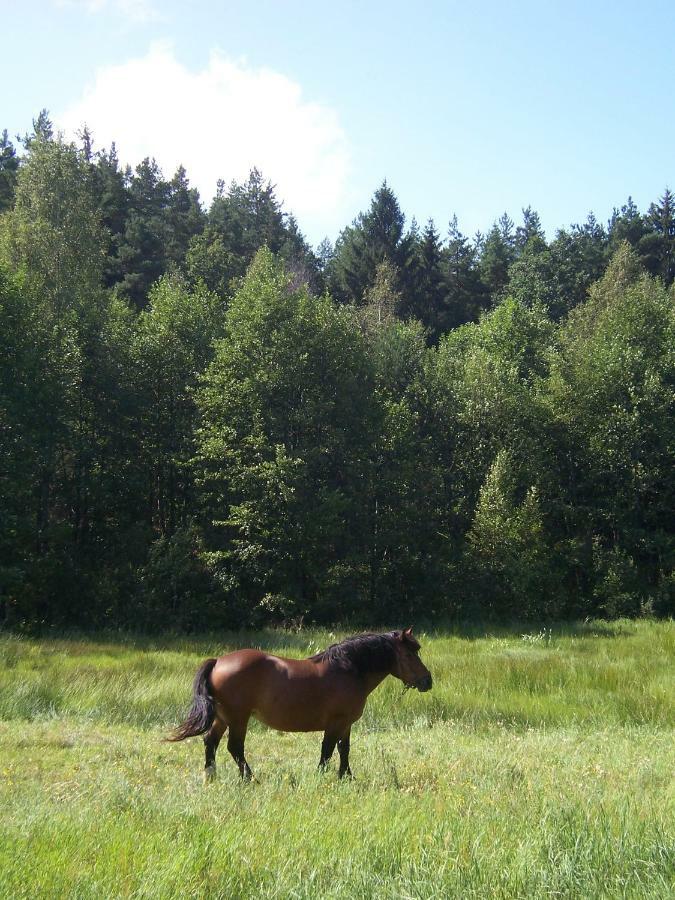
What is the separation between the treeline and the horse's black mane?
16.5 meters

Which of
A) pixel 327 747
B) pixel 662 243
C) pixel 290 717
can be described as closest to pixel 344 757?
pixel 327 747

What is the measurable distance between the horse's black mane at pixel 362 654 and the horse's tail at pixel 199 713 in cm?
123

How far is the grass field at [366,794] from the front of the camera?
4.17m

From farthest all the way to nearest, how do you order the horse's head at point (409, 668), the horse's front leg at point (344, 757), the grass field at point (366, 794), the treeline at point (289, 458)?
1. the treeline at point (289, 458)
2. the horse's head at point (409, 668)
3. the horse's front leg at point (344, 757)
4. the grass field at point (366, 794)

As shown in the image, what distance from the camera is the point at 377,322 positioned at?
38.1 metres

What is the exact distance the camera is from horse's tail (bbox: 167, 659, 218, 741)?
7.27 m

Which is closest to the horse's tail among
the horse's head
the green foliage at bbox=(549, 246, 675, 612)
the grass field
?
the grass field

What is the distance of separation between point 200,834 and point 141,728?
594cm

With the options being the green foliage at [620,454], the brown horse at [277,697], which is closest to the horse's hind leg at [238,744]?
the brown horse at [277,697]

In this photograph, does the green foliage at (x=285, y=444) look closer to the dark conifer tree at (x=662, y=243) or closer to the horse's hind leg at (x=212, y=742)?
the horse's hind leg at (x=212, y=742)

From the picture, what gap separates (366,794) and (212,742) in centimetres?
207

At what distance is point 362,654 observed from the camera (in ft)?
26.7

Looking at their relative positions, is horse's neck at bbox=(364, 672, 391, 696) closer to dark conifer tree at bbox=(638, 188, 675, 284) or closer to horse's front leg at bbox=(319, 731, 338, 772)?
horse's front leg at bbox=(319, 731, 338, 772)

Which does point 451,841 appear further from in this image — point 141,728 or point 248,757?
point 141,728
